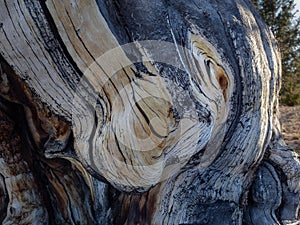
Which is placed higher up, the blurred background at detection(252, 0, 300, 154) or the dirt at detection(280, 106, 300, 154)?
the blurred background at detection(252, 0, 300, 154)

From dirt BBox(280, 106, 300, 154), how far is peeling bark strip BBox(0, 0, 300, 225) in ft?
5.86

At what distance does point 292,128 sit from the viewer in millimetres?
3891

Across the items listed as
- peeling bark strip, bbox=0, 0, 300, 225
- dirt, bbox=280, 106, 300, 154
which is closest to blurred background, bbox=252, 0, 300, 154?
dirt, bbox=280, 106, 300, 154

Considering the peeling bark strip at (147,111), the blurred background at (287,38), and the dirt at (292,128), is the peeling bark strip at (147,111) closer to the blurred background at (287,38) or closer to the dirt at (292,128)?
the dirt at (292,128)

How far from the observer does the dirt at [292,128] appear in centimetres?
307

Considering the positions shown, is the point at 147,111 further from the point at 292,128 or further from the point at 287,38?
the point at 287,38

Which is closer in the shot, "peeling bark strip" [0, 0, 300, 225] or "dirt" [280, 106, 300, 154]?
"peeling bark strip" [0, 0, 300, 225]

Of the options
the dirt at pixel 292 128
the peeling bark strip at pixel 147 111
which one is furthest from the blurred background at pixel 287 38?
the peeling bark strip at pixel 147 111

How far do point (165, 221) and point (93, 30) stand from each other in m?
0.48

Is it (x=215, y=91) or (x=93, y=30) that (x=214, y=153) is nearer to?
(x=215, y=91)

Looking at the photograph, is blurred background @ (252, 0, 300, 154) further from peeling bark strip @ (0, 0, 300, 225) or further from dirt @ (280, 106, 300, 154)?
peeling bark strip @ (0, 0, 300, 225)

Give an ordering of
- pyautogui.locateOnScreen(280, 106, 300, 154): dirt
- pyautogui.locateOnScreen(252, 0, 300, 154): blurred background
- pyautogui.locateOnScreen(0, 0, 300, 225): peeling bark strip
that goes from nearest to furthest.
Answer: pyautogui.locateOnScreen(0, 0, 300, 225): peeling bark strip → pyautogui.locateOnScreen(280, 106, 300, 154): dirt → pyautogui.locateOnScreen(252, 0, 300, 154): blurred background

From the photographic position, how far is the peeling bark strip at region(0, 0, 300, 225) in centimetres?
90

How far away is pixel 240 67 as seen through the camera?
1.02 meters
